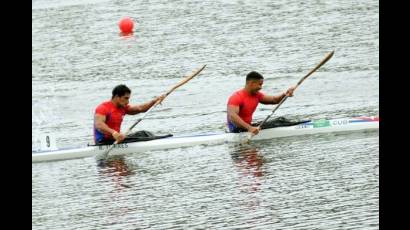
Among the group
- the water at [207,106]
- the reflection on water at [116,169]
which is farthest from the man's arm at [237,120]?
the reflection on water at [116,169]

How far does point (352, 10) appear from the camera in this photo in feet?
118

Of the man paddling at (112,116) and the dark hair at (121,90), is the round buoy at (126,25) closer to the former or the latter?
the man paddling at (112,116)

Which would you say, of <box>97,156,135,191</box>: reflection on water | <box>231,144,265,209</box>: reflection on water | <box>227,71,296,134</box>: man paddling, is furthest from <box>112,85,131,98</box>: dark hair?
<box>231,144,265,209</box>: reflection on water

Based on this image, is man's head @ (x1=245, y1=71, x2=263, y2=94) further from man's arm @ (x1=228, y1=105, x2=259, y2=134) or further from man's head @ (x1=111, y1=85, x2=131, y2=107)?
man's head @ (x1=111, y1=85, x2=131, y2=107)

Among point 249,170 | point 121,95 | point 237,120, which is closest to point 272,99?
point 237,120

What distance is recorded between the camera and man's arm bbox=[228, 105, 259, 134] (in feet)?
63.6

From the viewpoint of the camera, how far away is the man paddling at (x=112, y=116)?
1898 centimetres

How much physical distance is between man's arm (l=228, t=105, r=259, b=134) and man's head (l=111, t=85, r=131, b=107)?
194 cm

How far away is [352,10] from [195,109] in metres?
13.6

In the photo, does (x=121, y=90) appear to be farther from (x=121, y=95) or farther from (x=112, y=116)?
(x=112, y=116)

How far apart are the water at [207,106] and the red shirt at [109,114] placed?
55cm

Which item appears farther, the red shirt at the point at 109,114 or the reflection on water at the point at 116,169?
the red shirt at the point at 109,114
